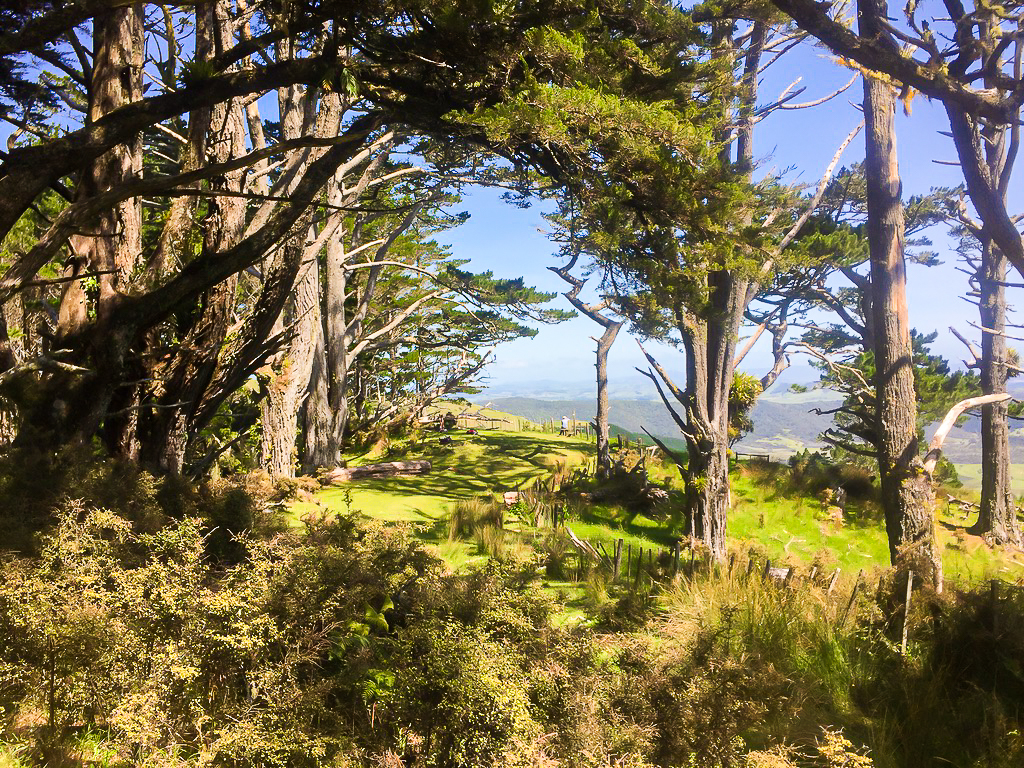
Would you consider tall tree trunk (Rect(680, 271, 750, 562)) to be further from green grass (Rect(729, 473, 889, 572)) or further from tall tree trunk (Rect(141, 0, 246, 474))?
tall tree trunk (Rect(141, 0, 246, 474))

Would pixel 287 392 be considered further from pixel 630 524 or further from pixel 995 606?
pixel 995 606

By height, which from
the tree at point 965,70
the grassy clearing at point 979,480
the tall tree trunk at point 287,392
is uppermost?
the tree at point 965,70

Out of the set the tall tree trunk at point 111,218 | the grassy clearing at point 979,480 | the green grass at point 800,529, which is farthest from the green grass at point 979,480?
the tall tree trunk at point 111,218

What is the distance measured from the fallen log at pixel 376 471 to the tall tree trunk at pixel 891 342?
31.2 ft

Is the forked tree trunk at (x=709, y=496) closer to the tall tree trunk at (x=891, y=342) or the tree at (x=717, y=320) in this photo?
the tree at (x=717, y=320)

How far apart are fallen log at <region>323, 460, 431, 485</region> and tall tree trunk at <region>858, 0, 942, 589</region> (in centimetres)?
952

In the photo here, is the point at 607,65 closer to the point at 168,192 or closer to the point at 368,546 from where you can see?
the point at 168,192

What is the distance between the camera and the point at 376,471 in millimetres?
12656

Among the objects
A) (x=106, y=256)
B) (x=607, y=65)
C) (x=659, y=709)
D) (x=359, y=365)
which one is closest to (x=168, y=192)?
(x=106, y=256)

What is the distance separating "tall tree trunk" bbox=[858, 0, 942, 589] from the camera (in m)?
5.93

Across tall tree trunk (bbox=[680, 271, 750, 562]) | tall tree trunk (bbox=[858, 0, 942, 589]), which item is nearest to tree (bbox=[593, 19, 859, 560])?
tall tree trunk (bbox=[680, 271, 750, 562])

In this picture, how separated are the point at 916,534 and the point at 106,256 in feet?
28.4

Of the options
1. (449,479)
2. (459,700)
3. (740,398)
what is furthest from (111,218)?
(740,398)

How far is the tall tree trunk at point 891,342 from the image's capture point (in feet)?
19.5
